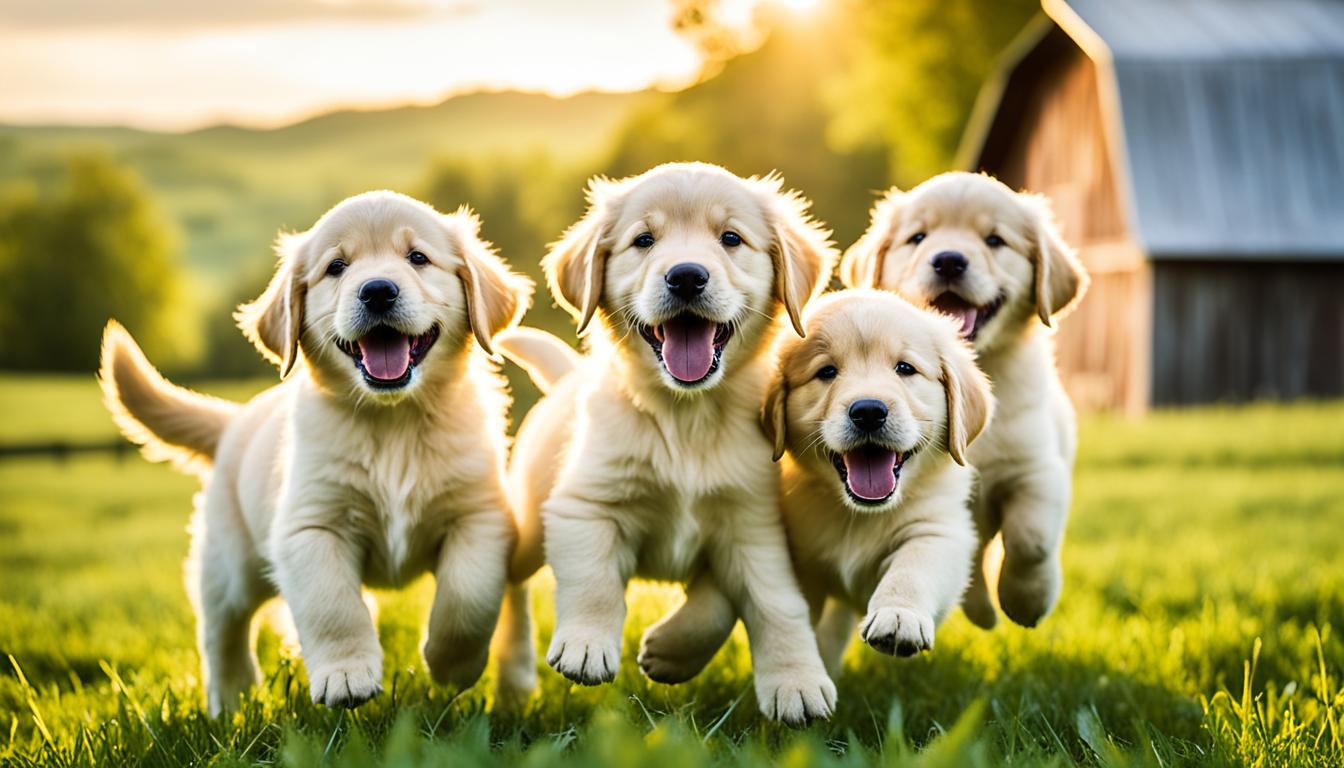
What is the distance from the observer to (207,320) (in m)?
46.3

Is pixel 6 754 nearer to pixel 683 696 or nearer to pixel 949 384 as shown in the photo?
pixel 683 696

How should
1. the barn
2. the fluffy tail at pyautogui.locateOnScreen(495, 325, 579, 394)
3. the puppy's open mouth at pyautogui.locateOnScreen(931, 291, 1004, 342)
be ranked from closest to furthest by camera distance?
1. the puppy's open mouth at pyautogui.locateOnScreen(931, 291, 1004, 342)
2. the fluffy tail at pyautogui.locateOnScreen(495, 325, 579, 394)
3. the barn

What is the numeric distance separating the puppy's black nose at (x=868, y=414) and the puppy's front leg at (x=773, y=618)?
381 millimetres

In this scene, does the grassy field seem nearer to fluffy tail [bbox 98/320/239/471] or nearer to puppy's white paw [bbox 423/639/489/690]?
puppy's white paw [bbox 423/639/489/690]

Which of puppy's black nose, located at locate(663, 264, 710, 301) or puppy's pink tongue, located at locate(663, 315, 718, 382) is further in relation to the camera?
puppy's pink tongue, located at locate(663, 315, 718, 382)

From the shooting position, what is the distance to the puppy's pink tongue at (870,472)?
11.8ft

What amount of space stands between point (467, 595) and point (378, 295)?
865 mm

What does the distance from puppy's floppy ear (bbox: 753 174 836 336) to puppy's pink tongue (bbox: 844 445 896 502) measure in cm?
38

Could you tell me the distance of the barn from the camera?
64.1 ft

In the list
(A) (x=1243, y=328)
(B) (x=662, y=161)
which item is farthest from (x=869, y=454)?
(B) (x=662, y=161)

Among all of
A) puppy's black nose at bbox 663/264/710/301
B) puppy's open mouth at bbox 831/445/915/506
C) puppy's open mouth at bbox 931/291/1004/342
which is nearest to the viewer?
puppy's black nose at bbox 663/264/710/301

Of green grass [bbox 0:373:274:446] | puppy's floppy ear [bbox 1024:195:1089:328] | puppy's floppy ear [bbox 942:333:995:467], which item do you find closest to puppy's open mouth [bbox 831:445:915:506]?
puppy's floppy ear [bbox 942:333:995:467]

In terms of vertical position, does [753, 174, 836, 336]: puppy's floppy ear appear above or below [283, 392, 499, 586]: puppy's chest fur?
above

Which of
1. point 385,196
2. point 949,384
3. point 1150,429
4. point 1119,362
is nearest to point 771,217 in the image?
point 949,384
